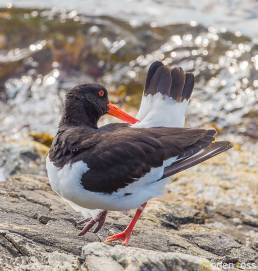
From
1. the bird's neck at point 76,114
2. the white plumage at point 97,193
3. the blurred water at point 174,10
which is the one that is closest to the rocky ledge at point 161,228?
the white plumage at point 97,193

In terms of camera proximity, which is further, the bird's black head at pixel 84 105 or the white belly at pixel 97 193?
the bird's black head at pixel 84 105

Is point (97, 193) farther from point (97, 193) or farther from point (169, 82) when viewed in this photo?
point (169, 82)

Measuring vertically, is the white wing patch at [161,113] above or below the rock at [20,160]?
above

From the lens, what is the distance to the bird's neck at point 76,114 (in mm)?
7059

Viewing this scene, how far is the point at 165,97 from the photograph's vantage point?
7250 mm

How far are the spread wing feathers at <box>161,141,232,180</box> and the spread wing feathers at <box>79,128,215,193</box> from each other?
2.1 inches

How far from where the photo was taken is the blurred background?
12945mm

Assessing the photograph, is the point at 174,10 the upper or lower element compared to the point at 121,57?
upper

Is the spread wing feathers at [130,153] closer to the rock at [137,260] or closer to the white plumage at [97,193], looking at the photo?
the white plumage at [97,193]

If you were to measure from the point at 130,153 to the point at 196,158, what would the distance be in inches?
24.8

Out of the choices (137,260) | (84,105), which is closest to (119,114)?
(84,105)

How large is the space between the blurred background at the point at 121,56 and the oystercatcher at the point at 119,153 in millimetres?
4891

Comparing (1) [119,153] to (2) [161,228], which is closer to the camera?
(1) [119,153]

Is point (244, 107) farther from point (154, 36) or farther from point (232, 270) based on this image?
point (232, 270)
